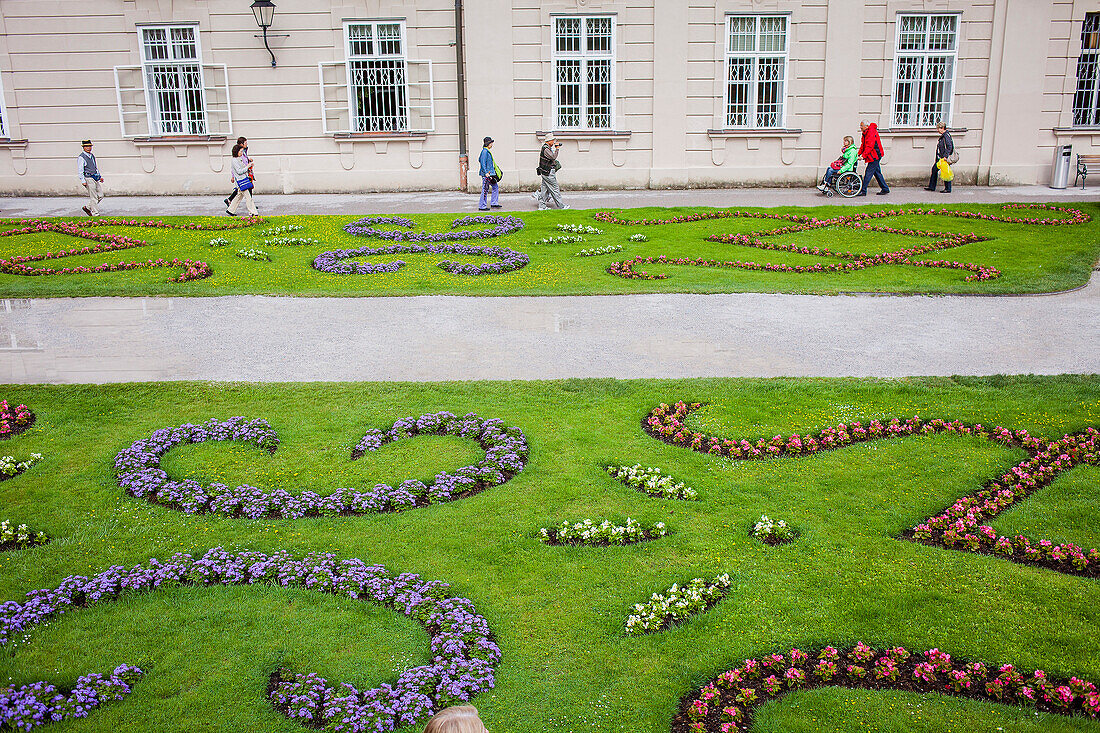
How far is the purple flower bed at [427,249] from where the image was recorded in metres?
15.8

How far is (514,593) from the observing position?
20.5 ft

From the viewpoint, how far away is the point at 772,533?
693 centimetres

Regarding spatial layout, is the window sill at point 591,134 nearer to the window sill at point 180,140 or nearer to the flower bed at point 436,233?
Answer: the flower bed at point 436,233

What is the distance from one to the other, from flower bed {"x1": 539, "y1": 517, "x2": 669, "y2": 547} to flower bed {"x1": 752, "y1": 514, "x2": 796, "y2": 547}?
690 mm

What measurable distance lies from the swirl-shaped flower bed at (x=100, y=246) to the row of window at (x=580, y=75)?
6.00 m

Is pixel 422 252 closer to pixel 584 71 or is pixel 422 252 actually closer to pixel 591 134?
pixel 591 134

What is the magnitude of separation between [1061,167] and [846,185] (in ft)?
20.5

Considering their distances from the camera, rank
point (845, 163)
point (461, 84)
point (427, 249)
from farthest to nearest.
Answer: point (461, 84), point (845, 163), point (427, 249)

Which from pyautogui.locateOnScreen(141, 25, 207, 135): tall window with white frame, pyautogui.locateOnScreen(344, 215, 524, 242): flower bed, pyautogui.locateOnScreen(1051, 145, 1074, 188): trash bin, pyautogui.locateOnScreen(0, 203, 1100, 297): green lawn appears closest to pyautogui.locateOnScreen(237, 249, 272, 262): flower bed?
pyautogui.locateOnScreen(0, 203, 1100, 297): green lawn

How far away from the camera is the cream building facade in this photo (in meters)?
24.0

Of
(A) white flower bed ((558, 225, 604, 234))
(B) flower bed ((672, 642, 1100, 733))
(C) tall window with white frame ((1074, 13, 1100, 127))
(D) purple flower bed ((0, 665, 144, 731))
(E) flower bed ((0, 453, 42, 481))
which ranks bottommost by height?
(B) flower bed ((672, 642, 1100, 733))

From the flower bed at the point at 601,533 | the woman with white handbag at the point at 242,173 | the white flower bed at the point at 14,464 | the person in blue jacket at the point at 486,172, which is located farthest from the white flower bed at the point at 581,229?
the flower bed at the point at 601,533

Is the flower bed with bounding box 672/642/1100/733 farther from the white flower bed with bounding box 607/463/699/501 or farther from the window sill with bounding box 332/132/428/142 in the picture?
the window sill with bounding box 332/132/428/142

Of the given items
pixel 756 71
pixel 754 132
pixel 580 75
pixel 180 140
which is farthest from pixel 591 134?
pixel 180 140
